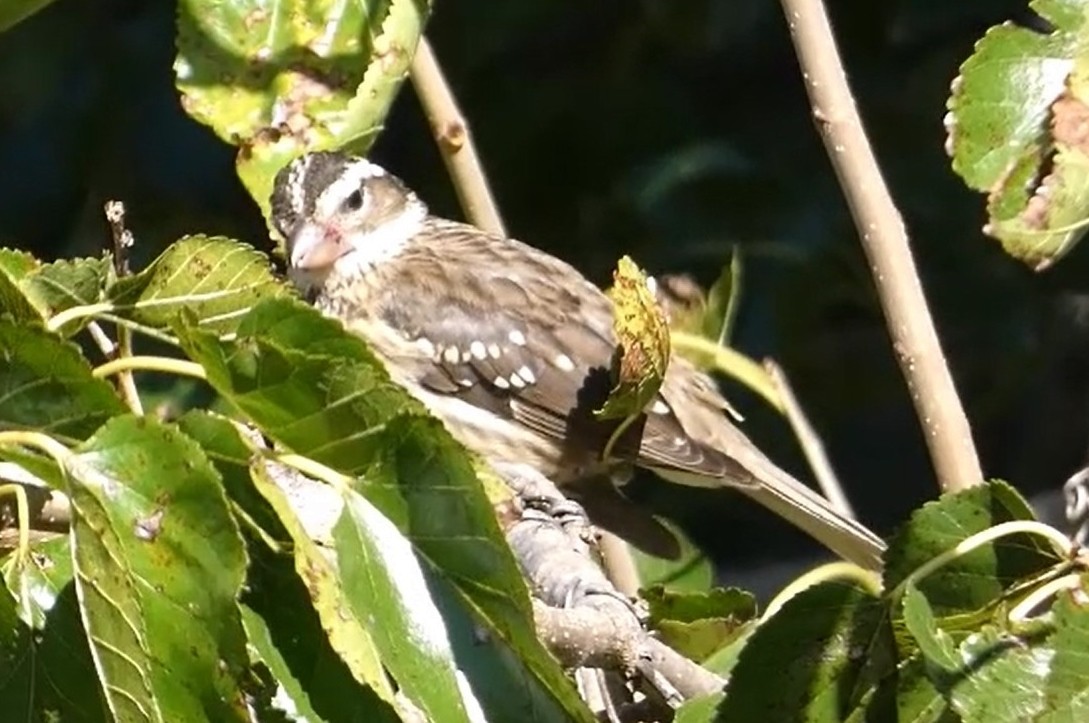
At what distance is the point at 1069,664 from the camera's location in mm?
1728

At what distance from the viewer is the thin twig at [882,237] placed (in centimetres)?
252

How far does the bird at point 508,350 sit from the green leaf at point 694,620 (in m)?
1.22

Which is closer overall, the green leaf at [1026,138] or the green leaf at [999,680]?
the green leaf at [999,680]

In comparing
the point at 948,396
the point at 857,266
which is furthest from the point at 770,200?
the point at 948,396

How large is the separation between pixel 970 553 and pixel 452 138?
119 centimetres

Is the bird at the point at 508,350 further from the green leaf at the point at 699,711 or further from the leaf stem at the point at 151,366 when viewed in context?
the leaf stem at the point at 151,366

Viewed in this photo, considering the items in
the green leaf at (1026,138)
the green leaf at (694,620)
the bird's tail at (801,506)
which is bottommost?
the bird's tail at (801,506)

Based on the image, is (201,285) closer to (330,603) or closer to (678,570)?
(330,603)

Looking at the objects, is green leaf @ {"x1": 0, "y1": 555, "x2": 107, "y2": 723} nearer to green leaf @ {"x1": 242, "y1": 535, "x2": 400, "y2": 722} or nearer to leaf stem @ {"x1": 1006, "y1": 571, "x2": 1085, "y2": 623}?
green leaf @ {"x1": 242, "y1": 535, "x2": 400, "y2": 722}

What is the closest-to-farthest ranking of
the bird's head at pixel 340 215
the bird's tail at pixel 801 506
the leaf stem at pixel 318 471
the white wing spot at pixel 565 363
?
the leaf stem at pixel 318 471
the bird's tail at pixel 801 506
the white wing spot at pixel 565 363
the bird's head at pixel 340 215

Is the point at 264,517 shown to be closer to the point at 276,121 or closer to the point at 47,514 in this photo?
the point at 47,514

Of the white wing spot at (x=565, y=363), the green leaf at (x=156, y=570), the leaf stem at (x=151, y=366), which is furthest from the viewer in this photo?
the white wing spot at (x=565, y=363)

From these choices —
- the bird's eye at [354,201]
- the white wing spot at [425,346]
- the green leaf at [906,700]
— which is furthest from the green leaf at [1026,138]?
the bird's eye at [354,201]

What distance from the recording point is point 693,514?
532 cm
